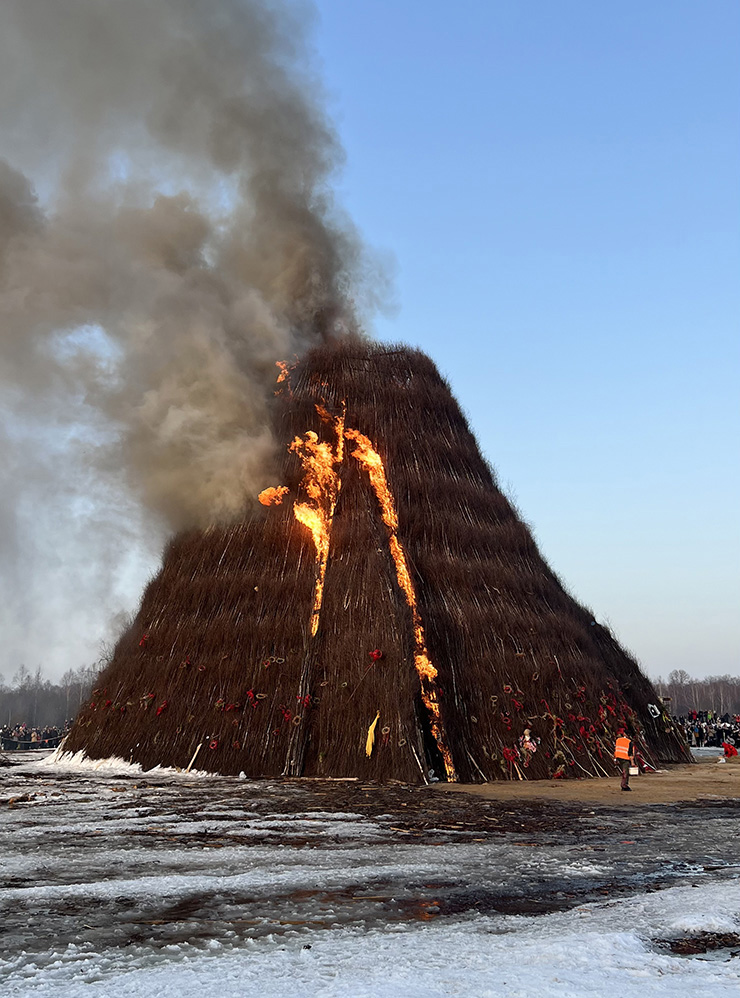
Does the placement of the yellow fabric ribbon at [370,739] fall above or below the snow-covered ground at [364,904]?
above

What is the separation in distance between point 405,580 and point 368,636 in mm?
1601

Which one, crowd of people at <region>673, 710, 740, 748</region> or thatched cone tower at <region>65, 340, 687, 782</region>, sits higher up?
thatched cone tower at <region>65, 340, 687, 782</region>

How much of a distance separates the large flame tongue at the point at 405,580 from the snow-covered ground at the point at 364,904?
5086 mm

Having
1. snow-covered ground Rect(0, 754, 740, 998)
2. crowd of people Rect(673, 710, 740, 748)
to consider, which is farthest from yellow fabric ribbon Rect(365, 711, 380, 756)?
crowd of people Rect(673, 710, 740, 748)

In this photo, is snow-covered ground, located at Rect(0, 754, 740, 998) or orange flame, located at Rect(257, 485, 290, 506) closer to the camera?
snow-covered ground, located at Rect(0, 754, 740, 998)

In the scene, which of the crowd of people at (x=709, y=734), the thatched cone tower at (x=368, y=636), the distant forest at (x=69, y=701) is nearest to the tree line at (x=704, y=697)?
the distant forest at (x=69, y=701)

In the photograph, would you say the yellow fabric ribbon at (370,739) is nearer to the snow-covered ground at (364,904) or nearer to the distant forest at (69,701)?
the snow-covered ground at (364,904)

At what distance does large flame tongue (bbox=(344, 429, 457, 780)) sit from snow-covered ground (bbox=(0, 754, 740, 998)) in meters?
5.09

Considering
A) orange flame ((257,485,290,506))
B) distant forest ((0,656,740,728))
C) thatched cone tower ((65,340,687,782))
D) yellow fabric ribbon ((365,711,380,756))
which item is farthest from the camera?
distant forest ((0,656,740,728))

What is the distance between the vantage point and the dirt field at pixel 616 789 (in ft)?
35.8

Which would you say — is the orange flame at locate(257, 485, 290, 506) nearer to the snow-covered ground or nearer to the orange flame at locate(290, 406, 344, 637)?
the orange flame at locate(290, 406, 344, 637)

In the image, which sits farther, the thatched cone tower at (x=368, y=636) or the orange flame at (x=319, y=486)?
the orange flame at (x=319, y=486)

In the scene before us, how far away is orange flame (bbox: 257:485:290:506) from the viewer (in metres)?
18.1

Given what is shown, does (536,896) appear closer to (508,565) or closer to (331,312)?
(508,565)
